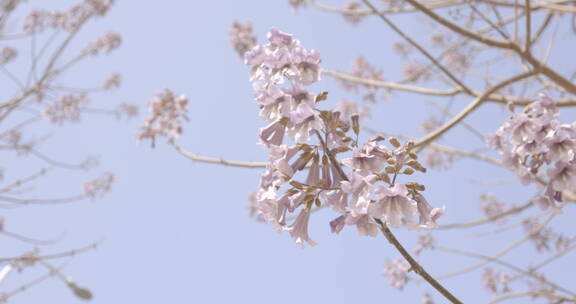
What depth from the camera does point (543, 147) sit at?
1518 mm

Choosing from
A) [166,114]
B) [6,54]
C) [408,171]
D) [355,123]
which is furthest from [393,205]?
[6,54]

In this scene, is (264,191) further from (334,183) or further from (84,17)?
(84,17)

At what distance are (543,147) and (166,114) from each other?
2634 mm

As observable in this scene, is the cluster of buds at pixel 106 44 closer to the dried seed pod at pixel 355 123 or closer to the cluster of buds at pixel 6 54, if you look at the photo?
the cluster of buds at pixel 6 54

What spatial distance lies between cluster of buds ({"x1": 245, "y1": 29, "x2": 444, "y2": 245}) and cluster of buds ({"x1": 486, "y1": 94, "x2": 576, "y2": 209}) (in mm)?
565

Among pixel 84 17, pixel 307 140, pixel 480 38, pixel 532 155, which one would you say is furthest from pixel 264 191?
pixel 84 17

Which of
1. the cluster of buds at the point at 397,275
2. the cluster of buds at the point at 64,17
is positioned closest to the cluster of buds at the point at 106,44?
the cluster of buds at the point at 64,17

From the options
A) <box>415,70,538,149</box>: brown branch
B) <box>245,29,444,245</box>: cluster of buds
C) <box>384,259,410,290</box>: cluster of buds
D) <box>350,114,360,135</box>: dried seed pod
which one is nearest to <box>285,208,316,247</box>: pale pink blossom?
<box>245,29,444,245</box>: cluster of buds

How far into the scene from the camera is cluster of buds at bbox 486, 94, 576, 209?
54.7 inches

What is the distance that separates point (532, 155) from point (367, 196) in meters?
0.98

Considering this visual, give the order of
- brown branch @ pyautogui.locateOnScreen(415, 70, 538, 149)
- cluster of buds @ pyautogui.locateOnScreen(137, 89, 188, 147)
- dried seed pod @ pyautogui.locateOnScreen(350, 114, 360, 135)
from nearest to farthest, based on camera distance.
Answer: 1. dried seed pod @ pyautogui.locateOnScreen(350, 114, 360, 135)
2. brown branch @ pyautogui.locateOnScreen(415, 70, 538, 149)
3. cluster of buds @ pyautogui.locateOnScreen(137, 89, 188, 147)

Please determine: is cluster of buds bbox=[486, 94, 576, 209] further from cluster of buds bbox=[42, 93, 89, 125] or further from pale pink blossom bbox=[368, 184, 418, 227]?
cluster of buds bbox=[42, 93, 89, 125]

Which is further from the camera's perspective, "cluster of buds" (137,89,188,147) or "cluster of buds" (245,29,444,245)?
"cluster of buds" (137,89,188,147)

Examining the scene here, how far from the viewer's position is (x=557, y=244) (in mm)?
5234
